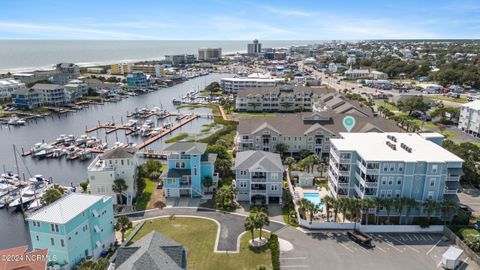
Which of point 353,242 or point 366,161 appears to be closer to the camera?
point 353,242

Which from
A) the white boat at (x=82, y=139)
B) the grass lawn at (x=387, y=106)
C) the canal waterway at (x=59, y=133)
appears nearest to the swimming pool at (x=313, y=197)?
the canal waterway at (x=59, y=133)

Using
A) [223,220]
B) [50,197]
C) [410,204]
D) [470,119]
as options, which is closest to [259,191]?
[223,220]

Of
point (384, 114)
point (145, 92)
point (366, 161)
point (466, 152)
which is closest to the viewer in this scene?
point (366, 161)

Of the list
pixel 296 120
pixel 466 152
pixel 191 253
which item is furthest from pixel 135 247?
pixel 466 152

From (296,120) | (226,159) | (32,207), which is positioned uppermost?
(296,120)

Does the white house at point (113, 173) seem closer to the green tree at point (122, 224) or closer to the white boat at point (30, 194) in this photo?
the green tree at point (122, 224)

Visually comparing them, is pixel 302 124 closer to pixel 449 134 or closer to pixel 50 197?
pixel 449 134

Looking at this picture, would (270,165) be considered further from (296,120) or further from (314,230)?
(296,120)
